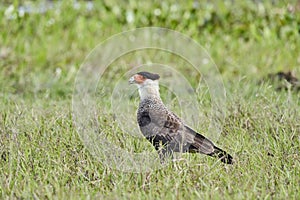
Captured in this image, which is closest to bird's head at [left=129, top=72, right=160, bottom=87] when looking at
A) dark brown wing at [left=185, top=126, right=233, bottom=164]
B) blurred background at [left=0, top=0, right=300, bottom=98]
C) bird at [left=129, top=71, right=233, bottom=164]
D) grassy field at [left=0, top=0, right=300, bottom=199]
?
bird at [left=129, top=71, right=233, bottom=164]

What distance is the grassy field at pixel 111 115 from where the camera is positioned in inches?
120

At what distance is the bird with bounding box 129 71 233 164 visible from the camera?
3.26 metres

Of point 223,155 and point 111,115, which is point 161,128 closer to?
point 223,155

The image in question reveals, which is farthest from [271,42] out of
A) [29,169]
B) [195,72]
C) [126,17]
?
[29,169]

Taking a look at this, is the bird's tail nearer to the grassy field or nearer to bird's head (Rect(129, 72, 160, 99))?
the grassy field

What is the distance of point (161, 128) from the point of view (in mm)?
3268

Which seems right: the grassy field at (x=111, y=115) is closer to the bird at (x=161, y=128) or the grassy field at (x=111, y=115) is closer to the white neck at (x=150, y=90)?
the bird at (x=161, y=128)

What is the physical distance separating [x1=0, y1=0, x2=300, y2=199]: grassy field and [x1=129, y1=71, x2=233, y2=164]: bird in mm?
75

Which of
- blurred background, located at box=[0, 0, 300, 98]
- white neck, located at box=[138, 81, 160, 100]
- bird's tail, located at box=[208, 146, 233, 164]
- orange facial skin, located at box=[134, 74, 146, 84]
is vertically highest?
blurred background, located at box=[0, 0, 300, 98]

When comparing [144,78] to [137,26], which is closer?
[144,78]

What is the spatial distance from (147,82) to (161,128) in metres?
0.24

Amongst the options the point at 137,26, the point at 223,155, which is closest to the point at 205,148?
the point at 223,155

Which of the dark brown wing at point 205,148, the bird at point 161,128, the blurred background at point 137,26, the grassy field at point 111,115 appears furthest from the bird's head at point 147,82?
the blurred background at point 137,26

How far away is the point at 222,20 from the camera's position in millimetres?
7039
